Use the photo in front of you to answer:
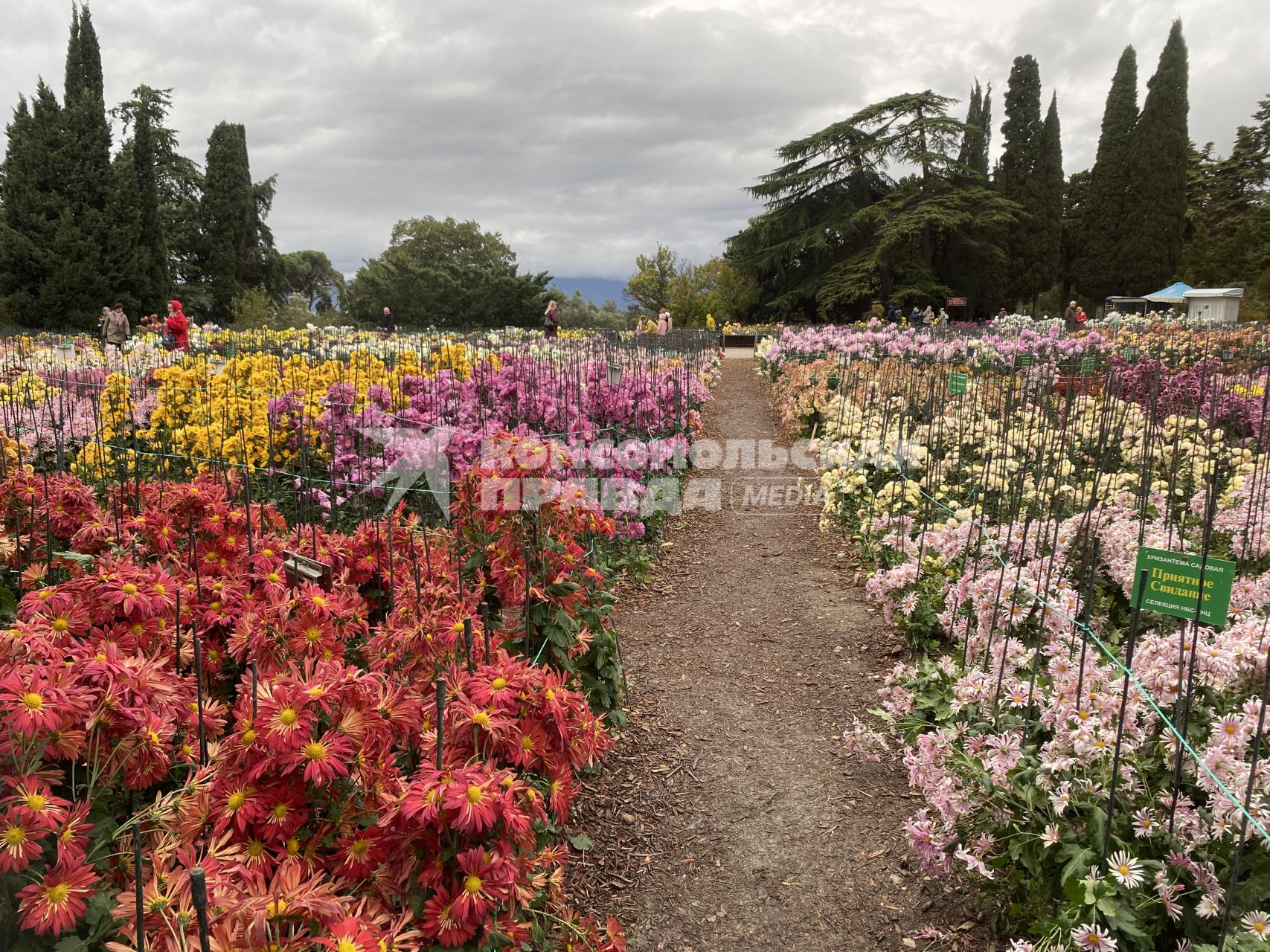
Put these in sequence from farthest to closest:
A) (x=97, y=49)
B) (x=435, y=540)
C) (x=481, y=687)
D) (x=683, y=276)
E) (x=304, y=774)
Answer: (x=683, y=276) → (x=97, y=49) → (x=435, y=540) → (x=481, y=687) → (x=304, y=774)

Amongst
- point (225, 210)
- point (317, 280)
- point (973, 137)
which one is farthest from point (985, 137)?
point (317, 280)

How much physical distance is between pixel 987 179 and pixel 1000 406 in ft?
98.3

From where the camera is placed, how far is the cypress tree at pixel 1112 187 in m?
31.1

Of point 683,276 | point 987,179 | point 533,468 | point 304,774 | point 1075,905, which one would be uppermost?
point 987,179

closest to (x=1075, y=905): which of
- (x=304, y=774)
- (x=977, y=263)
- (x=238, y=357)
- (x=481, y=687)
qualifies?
(x=481, y=687)

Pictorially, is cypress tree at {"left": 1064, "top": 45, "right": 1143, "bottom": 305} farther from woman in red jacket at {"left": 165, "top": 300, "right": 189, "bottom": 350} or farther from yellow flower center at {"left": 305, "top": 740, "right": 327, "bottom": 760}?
yellow flower center at {"left": 305, "top": 740, "right": 327, "bottom": 760}

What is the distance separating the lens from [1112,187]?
31406 millimetres

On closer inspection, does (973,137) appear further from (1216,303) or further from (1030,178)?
(1216,303)

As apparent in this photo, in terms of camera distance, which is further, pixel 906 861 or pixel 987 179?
pixel 987 179

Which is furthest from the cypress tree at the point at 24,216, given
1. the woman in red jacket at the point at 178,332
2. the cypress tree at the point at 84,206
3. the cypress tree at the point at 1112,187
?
the cypress tree at the point at 1112,187

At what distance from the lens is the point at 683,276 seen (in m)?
37.1

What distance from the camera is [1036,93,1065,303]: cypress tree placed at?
31484 millimetres

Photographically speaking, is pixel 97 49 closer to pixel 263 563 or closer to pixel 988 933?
pixel 263 563

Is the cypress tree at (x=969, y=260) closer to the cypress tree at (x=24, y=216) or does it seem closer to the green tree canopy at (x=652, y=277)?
the green tree canopy at (x=652, y=277)
